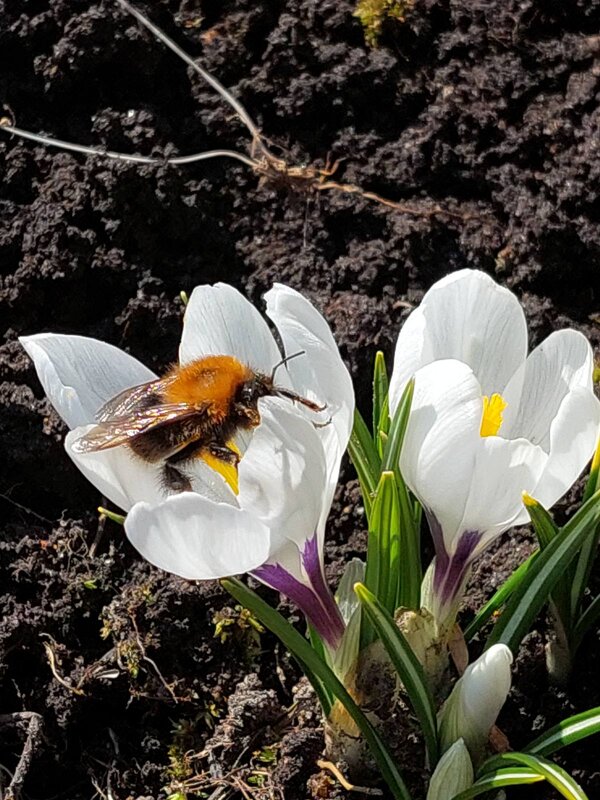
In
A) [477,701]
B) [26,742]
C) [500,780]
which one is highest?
[477,701]

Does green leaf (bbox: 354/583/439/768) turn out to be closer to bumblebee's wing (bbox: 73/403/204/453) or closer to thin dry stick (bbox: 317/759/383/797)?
thin dry stick (bbox: 317/759/383/797)

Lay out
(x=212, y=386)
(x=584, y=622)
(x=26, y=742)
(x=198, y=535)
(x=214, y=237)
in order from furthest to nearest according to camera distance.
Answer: (x=214, y=237), (x=26, y=742), (x=584, y=622), (x=212, y=386), (x=198, y=535)

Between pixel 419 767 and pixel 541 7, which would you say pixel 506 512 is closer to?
pixel 419 767

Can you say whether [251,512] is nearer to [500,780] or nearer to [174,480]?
[174,480]

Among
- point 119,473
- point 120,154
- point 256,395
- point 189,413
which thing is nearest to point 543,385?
point 256,395

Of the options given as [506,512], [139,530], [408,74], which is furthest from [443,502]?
[408,74]

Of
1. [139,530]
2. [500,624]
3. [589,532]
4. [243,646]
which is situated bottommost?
[243,646]
